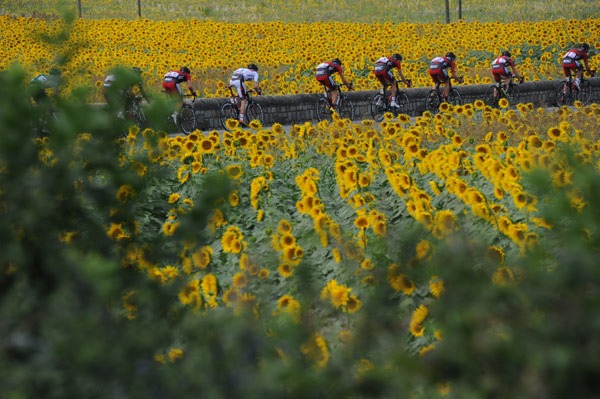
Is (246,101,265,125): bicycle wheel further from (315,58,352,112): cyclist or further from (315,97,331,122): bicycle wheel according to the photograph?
(315,97,331,122): bicycle wheel

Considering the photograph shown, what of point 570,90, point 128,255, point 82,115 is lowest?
point 570,90

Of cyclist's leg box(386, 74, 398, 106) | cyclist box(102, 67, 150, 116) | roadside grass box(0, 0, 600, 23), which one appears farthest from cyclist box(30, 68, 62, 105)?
roadside grass box(0, 0, 600, 23)

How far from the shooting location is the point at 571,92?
28312 millimetres

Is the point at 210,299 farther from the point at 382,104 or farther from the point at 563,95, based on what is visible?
the point at 563,95

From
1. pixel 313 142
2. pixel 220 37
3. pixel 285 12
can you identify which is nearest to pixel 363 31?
pixel 220 37

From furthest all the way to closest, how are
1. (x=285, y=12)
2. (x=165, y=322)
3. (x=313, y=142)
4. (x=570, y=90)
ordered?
(x=285, y=12) < (x=570, y=90) < (x=313, y=142) < (x=165, y=322)

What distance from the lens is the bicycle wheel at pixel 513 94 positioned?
2767cm

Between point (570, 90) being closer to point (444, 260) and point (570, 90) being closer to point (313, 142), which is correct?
point (313, 142)

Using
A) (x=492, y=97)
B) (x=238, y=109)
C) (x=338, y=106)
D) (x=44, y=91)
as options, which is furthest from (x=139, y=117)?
(x=492, y=97)

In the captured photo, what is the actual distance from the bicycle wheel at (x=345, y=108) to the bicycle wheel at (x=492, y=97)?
3.90 meters

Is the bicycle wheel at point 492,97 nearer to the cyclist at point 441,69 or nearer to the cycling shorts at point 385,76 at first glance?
the cyclist at point 441,69

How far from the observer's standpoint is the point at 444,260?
8.07 ft

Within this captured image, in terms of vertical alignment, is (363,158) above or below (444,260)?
below

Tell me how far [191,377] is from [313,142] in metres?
9.42
